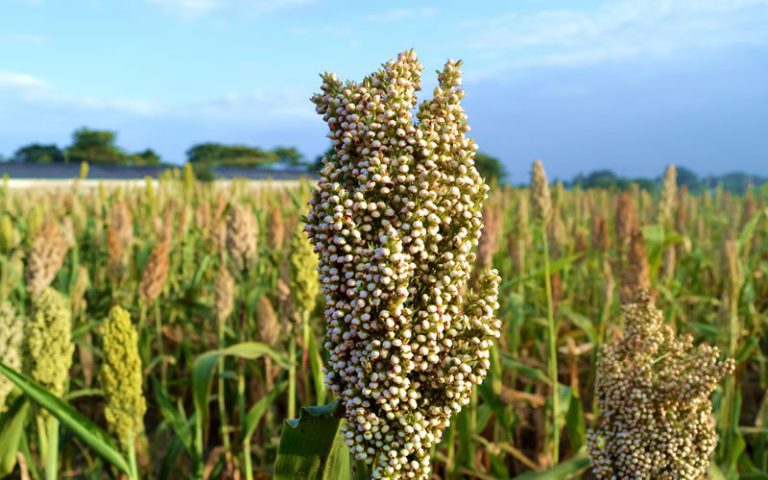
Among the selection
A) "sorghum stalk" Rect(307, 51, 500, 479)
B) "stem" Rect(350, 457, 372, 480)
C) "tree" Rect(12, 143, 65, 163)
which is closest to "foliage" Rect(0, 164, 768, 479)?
"stem" Rect(350, 457, 372, 480)

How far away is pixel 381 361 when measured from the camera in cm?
180

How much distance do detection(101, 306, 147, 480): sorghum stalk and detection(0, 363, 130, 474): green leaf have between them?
4.9 inches

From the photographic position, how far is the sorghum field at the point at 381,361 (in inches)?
71.8

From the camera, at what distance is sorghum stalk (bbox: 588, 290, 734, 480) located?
259cm

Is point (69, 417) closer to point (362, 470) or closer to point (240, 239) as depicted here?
point (362, 470)

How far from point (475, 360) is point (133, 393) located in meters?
2.18

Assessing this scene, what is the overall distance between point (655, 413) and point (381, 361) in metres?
1.34

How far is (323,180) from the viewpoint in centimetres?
181

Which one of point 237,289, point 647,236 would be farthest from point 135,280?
point 647,236

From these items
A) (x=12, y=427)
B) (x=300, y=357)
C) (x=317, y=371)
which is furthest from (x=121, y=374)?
(x=300, y=357)

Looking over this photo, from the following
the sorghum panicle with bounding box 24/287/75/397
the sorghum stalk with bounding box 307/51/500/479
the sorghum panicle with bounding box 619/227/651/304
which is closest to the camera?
the sorghum stalk with bounding box 307/51/500/479

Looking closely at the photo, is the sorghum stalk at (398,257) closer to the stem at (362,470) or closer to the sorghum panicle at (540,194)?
the stem at (362,470)

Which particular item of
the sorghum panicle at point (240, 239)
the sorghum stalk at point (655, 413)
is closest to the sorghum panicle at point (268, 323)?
the sorghum panicle at point (240, 239)

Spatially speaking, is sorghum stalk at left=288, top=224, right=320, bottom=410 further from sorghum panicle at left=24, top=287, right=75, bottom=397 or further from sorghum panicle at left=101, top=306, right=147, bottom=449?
sorghum panicle at left=24, top=287, right=75, bottom=397
